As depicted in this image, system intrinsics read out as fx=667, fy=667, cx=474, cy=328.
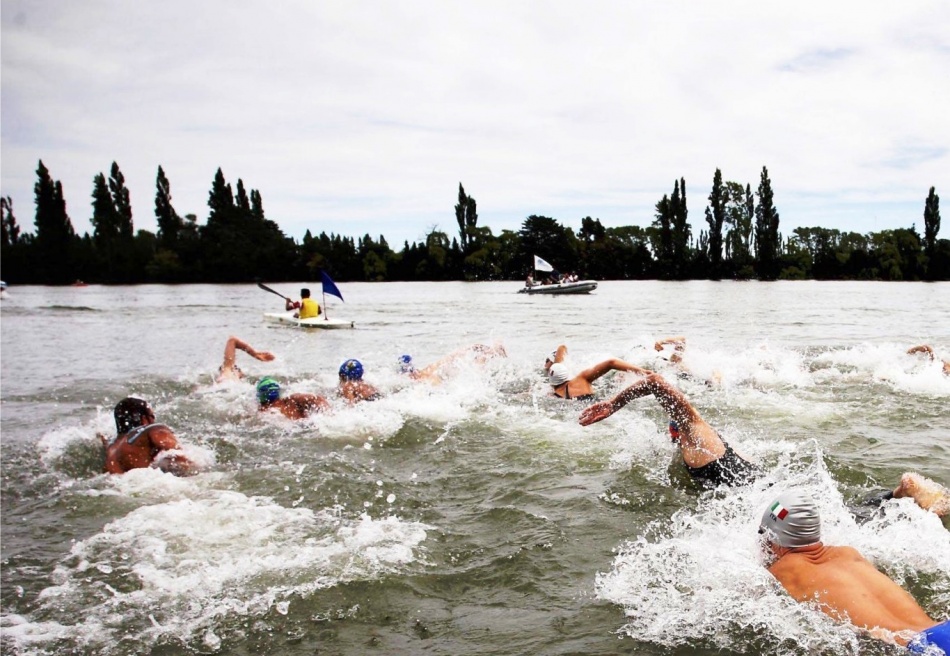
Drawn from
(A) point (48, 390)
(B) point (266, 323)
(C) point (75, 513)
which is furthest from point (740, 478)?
(B) point (266, 323)

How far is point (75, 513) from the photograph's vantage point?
6.23 metres

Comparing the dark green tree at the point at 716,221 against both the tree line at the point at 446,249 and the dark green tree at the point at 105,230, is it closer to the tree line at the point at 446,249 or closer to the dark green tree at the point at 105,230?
the tree line at the point at 446,249

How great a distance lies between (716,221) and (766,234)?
6.23 m

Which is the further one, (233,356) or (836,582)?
(233,356)

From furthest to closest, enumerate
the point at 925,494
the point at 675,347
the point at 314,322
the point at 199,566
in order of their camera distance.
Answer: the point at 314,322
the point at 675,347
the point at 925,494
the point at 199,566

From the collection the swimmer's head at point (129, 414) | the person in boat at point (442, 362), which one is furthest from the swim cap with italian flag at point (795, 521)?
the person in boat at point (442, 362)

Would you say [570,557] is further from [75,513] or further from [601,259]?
[601,259]

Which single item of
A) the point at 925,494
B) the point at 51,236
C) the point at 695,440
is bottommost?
the point at 925,494

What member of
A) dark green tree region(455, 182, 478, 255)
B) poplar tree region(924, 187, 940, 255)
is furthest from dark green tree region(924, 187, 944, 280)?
dark green tree region(455, 182, 478, 255)

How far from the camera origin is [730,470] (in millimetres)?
5781

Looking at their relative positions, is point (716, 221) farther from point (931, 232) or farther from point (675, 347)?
point (675, 347)

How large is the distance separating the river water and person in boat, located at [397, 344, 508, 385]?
0.23 metres

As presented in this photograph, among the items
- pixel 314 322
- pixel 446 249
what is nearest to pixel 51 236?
pixel 446 249

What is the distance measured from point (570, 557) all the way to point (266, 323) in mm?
22141
